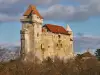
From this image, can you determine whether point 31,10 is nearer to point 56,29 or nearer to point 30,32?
point 30,32

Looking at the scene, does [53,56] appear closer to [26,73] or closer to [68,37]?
[68,37]

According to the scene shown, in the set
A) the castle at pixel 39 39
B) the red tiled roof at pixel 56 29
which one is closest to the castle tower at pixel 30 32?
the castle at pixel 39 39

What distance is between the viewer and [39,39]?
8000 cm

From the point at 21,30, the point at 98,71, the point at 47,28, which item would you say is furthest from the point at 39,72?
the point at 47,28

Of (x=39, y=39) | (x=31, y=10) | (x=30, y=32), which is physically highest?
(x=31, y=10)

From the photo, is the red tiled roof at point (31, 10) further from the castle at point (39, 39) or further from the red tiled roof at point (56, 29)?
the red tiled roof at point (56, 29)

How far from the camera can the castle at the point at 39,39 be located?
7806cm

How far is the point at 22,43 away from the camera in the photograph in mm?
78125

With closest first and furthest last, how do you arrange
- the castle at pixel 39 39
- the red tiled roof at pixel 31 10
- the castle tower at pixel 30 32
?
1. the castle tower at pixel 30 32
2. the castle at pixel 39 39
3. the red tiled roof at pixel 31 10

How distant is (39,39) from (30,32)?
7.53ft

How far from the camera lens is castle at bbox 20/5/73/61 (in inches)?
3073

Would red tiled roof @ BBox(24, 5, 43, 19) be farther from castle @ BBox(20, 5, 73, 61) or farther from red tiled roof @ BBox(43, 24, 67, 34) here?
red tiled roof @ BBox(43, 24, 67, 34)

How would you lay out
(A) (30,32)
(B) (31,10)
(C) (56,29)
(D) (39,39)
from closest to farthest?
(A) (30,32)
(D) (39,39)
(B) (31,10)
(C) (56,29)

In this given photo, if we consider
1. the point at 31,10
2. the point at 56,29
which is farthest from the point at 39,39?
the point at 56,29
